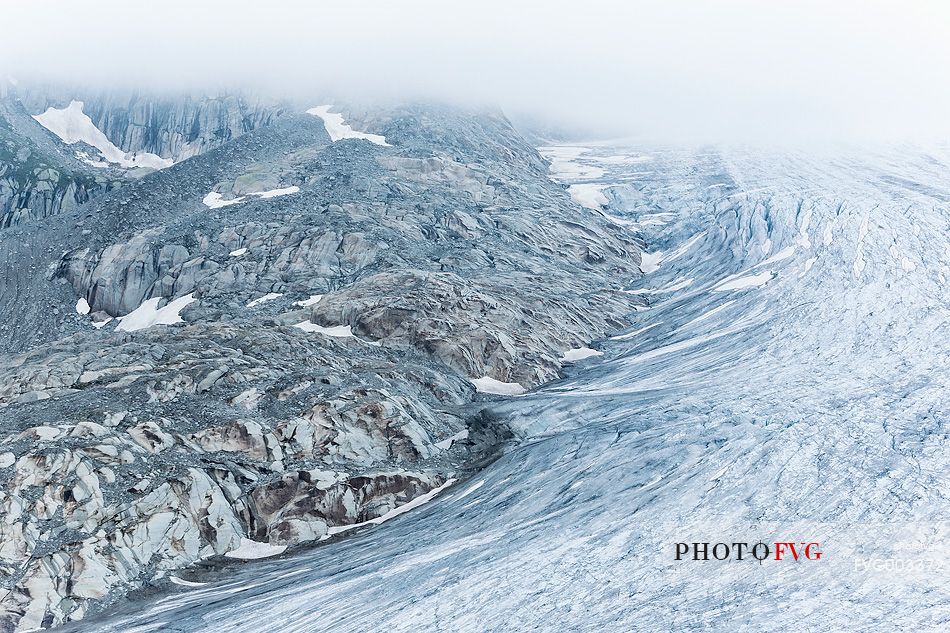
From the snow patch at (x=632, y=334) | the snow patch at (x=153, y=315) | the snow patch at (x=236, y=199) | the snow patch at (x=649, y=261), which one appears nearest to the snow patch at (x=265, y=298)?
the snow patch at (x=153, y=315)

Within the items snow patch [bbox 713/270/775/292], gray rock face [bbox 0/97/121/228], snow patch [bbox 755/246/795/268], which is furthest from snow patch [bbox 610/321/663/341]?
gray rock face [bbox 0/97/121/228]

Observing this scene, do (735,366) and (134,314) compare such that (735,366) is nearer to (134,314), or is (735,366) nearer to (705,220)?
(705,220)

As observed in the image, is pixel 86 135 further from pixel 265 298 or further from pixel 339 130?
pixel 265 298

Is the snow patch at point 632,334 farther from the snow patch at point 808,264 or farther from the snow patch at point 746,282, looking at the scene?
the snow patch at point 808,264

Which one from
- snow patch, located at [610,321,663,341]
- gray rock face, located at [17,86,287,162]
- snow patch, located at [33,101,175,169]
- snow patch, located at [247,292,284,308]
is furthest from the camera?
gray rock face, located at [17,86,287,162]

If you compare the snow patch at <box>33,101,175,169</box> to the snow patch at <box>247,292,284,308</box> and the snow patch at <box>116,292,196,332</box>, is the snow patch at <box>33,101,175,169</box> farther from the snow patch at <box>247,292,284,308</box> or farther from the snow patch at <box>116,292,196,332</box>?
the snow patch at <box>247,292,284,308</box>

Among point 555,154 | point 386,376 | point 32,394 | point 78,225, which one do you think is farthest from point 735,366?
point 555,154
